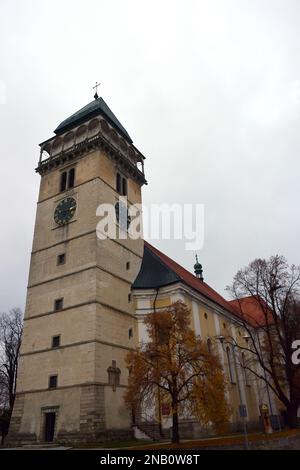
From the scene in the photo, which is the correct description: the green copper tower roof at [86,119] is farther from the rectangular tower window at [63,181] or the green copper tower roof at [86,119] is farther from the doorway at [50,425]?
the doorway at [50,425]

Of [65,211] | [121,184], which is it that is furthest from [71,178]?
[121,184]

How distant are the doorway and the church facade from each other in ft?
0.20

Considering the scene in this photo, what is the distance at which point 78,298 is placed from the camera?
88.8 feet

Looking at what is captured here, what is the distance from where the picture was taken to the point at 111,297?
2791 centimetres

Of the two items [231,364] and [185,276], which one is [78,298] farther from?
[231,364]

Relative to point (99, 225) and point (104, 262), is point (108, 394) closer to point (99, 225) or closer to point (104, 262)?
point (104, 262)

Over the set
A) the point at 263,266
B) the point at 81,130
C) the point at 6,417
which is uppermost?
the point at 81,130

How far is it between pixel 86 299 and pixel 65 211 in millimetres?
8945

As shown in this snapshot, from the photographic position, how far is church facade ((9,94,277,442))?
2414 centimetres

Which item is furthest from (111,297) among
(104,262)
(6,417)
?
(6,417)

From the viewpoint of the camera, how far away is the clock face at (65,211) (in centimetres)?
3145

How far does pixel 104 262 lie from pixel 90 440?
39.3 feet

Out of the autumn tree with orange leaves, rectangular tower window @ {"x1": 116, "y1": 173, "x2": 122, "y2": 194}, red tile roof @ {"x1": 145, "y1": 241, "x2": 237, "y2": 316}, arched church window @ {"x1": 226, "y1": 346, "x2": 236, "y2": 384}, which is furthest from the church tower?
arched church window @ {"x1": 226, "y1": 346, "x2": 236, "y2": 384}

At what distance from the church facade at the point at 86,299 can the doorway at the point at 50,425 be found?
0.20ft
